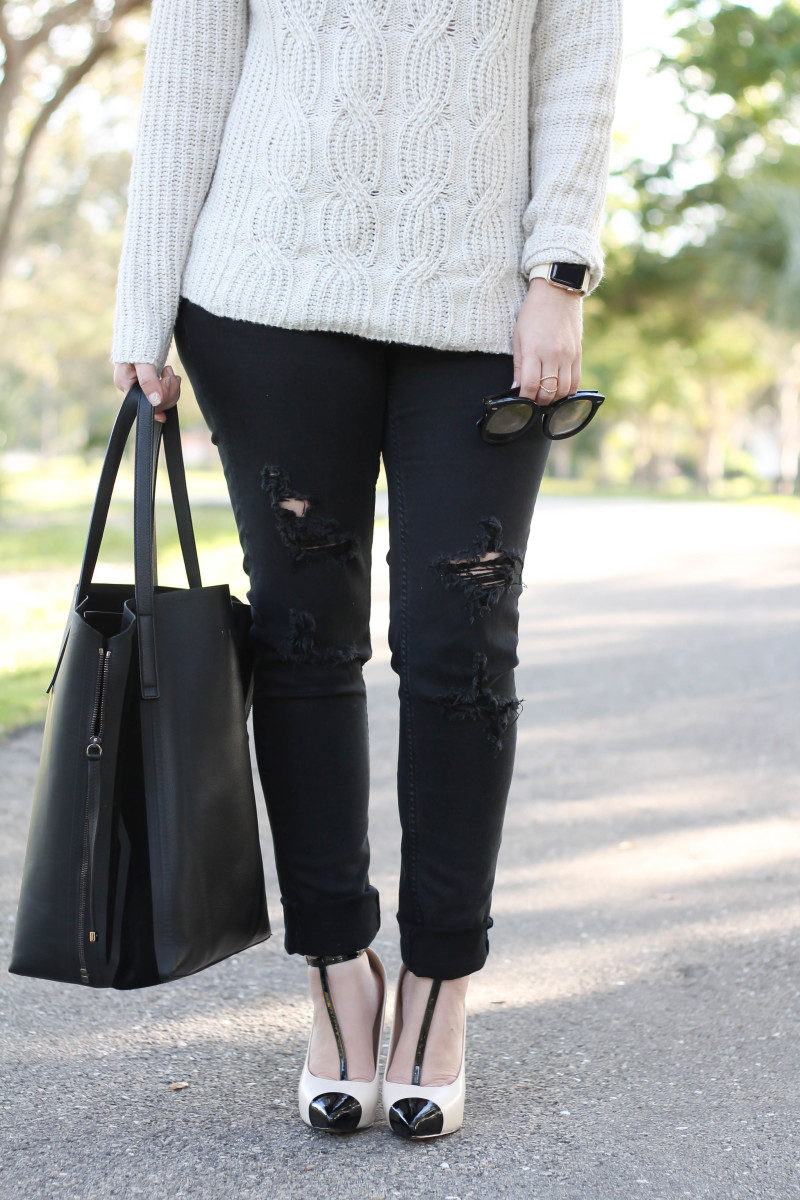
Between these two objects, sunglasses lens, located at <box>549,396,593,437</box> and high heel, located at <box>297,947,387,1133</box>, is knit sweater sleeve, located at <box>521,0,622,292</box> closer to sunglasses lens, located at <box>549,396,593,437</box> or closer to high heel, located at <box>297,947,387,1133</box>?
sunglasses lens, located at <box>549,396,593,437</box>

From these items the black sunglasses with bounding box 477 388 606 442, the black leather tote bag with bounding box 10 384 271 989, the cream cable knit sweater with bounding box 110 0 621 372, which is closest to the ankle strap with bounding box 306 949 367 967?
the black leather tote bag with bounding box 10 384 271 989

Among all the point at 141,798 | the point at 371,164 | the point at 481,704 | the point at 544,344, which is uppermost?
the point at 371,164

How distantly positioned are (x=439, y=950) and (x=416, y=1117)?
22 cm

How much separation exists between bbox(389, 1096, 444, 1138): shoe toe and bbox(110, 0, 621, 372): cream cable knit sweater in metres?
1.03

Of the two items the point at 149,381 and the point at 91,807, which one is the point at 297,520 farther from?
the point at 91,807

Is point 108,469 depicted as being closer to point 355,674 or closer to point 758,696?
point 355,674

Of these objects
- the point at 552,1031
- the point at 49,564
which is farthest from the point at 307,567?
the point at 49,564

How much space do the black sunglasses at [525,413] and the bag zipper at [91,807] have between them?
23.1 inches

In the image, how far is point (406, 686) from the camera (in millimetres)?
1652

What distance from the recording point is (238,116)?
1.64m

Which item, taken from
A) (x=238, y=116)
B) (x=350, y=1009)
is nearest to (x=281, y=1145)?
(x=350, y=1009)

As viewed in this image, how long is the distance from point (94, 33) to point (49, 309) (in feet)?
55.5

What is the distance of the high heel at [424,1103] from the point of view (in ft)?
5.24

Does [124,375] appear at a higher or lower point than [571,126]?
lower
